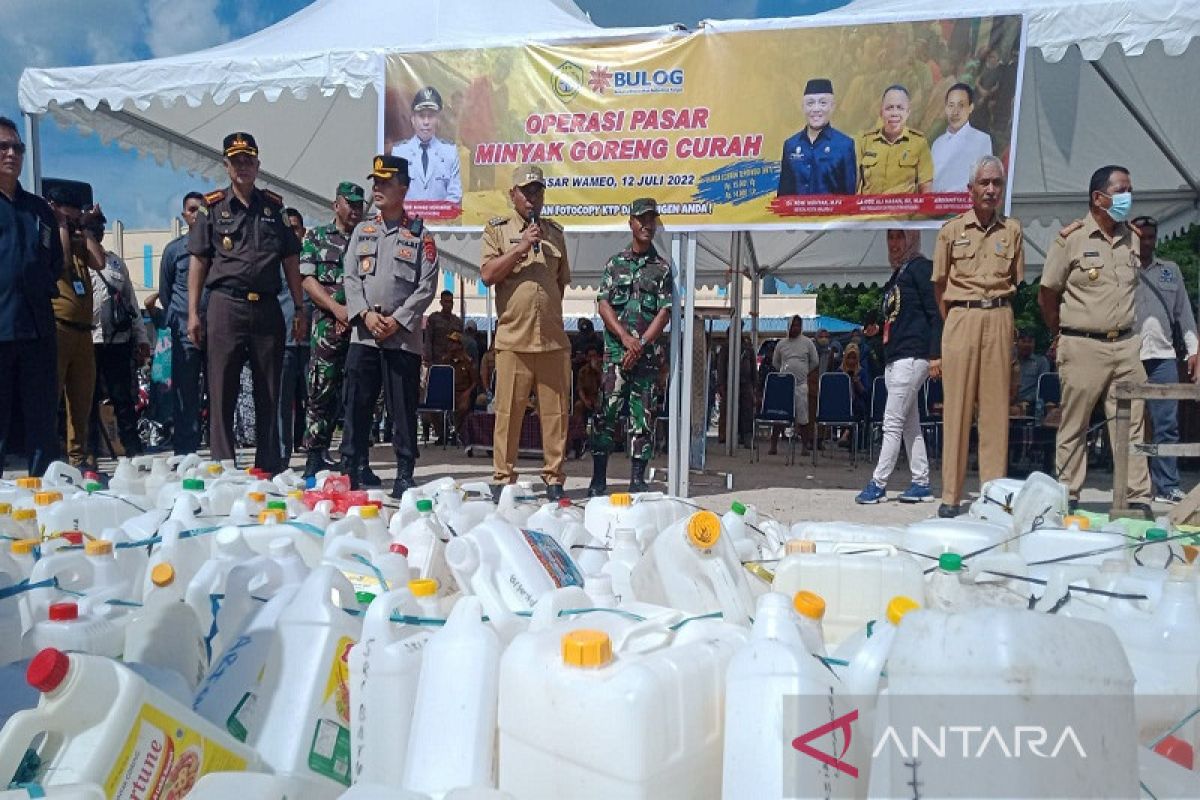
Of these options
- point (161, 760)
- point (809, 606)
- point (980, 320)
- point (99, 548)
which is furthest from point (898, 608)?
point (980, 320)

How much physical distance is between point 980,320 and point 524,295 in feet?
7.91

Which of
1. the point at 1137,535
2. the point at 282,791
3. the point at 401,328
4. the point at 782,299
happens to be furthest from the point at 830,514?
the point at 782,299

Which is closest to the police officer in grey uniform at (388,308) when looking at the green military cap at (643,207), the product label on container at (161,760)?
the green military cap at (643,207)

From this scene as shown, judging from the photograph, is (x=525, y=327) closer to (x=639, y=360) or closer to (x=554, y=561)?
(x=639, y=360)

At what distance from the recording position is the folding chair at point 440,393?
8.25 metres

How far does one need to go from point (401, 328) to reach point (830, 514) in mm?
2570

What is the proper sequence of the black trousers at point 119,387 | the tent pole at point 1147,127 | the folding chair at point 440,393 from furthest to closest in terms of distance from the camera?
1. the folding chair at point 440,393
2. the black trousers at point 119,387
3. the tent pole at point 1147,127

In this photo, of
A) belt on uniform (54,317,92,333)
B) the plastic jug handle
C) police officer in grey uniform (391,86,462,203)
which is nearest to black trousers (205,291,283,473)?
belt on uniform (54,317,92,333)

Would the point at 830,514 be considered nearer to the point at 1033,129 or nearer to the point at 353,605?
the point at 353,605

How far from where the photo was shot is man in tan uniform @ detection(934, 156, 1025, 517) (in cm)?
420

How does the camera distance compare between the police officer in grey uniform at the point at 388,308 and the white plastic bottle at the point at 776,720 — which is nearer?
the white plastic bottle at the point at 776,720

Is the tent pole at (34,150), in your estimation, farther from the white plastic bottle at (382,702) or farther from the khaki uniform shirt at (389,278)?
the white plastic bottle at (382,702)

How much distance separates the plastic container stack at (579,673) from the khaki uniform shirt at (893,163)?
307cm

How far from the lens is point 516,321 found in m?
4.54
